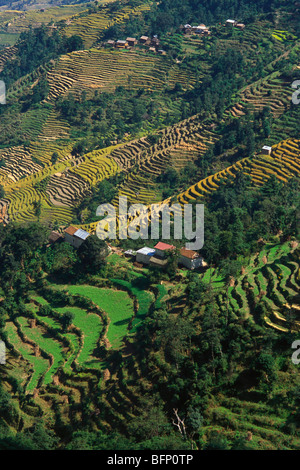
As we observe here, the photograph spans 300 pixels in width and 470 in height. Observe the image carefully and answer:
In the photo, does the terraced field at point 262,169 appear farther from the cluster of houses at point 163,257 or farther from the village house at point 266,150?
the cluster of houses at point 163,257

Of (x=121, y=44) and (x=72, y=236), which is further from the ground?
(x=121, y=44)

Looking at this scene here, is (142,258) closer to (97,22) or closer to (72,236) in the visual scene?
(72,236)

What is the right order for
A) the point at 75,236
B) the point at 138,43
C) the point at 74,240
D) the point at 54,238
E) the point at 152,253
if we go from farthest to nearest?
the point at 138,43 < the point at 54,238 < the point at 74,240 < the point at 75,236 < the point at 152,253

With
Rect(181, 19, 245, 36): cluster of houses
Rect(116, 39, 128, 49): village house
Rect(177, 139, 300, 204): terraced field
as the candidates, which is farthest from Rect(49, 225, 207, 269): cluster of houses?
Rect(181, 19, 245, 36): cluster of houses

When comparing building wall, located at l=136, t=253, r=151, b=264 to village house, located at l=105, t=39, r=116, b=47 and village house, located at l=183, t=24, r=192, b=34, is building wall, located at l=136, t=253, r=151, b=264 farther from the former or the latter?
village house, located at l=183, t=24, r=192, b=34

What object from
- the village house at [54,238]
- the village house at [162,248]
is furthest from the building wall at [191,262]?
the village house at [54,238]

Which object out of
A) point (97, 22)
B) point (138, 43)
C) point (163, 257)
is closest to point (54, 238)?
point (163, 257)
